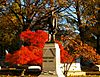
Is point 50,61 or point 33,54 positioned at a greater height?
point 33,54

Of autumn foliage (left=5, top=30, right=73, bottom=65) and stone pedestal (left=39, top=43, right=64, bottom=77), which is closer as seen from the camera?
stone pedestal (left=39, top=43, right=64, bottom=77)

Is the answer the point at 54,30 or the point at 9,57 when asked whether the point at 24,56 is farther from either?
the point at 54,30

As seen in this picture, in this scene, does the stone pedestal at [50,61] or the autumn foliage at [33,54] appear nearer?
the stone pedestal at [50,61]

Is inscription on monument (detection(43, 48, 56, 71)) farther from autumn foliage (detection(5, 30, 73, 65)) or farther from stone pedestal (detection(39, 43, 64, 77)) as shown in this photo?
autumn foliage (detection(5, 30, 73, 65))

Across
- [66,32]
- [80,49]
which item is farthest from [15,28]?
[80,49]

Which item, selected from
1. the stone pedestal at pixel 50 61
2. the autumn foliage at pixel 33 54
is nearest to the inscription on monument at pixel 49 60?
the stone pedestal at pixel 50 61

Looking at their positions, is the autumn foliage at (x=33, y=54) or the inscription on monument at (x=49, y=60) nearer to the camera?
the inscription on monument at (x=49, y=60)

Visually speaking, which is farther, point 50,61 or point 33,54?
point 33,54

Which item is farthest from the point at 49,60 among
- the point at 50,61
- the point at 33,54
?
the point at 33,54

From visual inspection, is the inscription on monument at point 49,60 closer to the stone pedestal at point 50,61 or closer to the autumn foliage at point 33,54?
the stone pedestal at point 50,61

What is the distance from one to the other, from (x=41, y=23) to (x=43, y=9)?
3.41 meters

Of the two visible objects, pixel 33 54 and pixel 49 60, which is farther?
pixel 33 54

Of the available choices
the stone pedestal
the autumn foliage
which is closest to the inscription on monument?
the stone pedestal

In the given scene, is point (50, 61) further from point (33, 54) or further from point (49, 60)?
point (33, 54)
